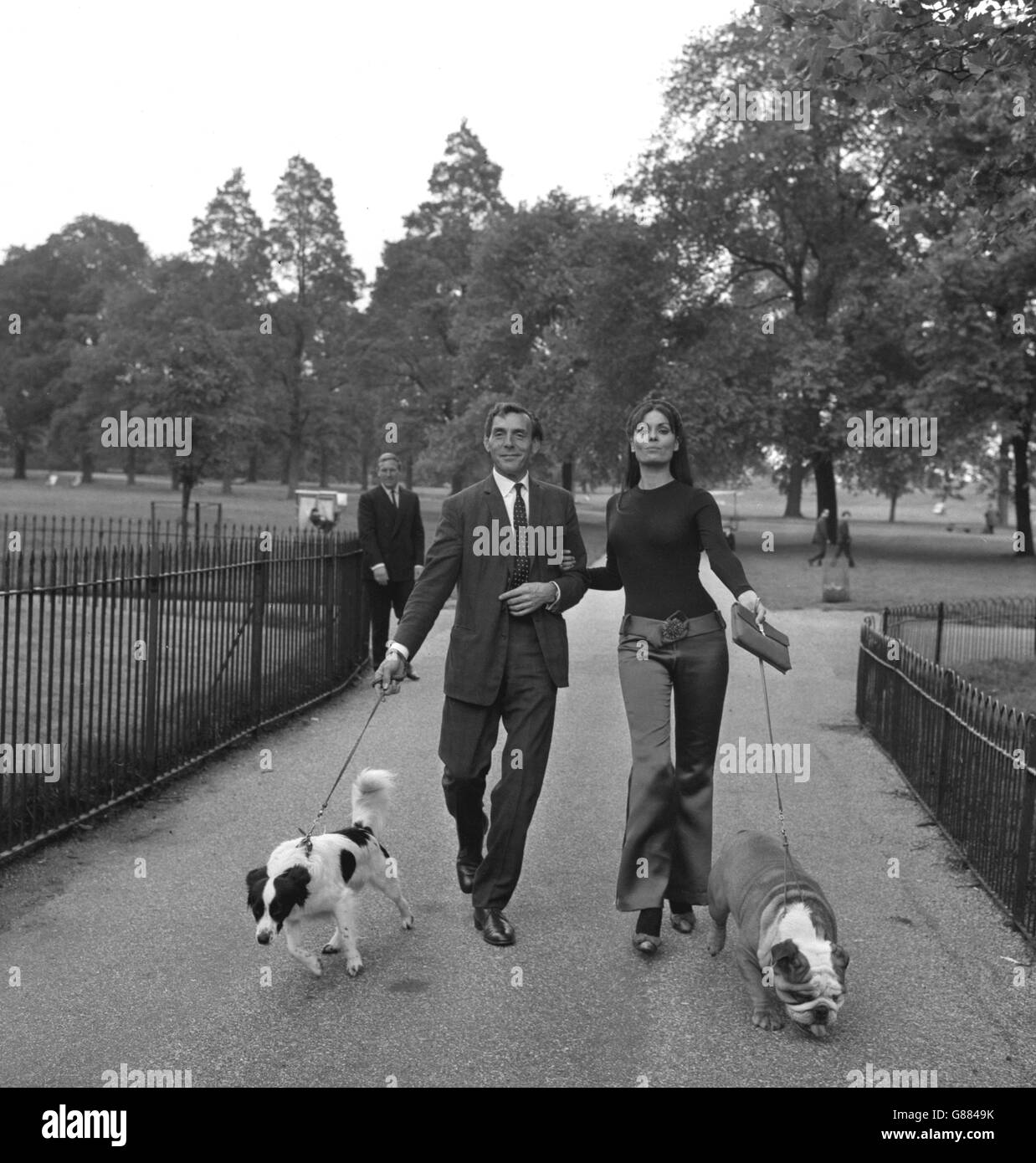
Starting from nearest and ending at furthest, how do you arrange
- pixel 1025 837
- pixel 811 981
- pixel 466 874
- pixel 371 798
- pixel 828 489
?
1. pixel 811 981
2. pixel 371 798
3. pixel 1025 837
4. pixel 466 874
5. pixel 828 489

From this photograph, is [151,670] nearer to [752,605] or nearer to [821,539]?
[752,605]

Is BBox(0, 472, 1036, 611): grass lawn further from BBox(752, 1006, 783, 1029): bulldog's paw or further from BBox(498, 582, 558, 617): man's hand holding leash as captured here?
BBox(752, 1006, 783, 1029): bulldog's paw

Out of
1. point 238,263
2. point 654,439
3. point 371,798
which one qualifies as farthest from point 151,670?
point 238,263

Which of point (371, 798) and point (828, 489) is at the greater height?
point (828, 489)

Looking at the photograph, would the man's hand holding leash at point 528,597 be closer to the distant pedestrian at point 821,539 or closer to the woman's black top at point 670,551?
the woman's black top at point 670,551

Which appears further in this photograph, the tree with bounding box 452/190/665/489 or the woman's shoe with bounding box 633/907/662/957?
the tree with bounding box 452/190/665/489

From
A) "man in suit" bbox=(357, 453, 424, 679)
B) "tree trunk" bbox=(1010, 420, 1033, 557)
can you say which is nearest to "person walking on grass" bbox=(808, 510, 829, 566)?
"tree trunk" bbox=(1010, 420, 1033, 557)

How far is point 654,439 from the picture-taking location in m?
5.30

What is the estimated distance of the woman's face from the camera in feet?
17.4

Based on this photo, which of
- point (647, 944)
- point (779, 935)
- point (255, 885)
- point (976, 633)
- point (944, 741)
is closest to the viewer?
point (779, 935)

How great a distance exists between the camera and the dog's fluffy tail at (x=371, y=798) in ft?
18.1

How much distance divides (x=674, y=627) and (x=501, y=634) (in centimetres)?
69

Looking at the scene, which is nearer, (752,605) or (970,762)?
(752,605)
